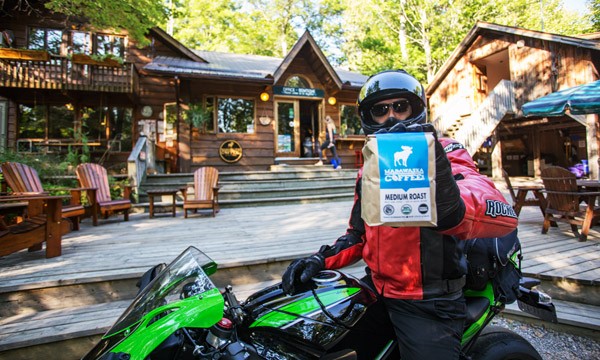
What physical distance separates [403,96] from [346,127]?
35.4ft

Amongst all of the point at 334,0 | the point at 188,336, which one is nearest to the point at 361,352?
the point at 188,336

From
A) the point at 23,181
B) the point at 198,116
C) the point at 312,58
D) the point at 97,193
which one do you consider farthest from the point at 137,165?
the point at 312,58

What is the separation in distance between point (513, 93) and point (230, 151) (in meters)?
10.9

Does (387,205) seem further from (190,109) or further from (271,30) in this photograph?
(271,30)

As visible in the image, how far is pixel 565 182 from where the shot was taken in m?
3.88

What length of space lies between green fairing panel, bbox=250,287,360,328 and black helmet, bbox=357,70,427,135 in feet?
2.44

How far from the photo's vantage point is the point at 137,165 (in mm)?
6910

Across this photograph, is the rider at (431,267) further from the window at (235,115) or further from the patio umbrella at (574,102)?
the window at (235,115)

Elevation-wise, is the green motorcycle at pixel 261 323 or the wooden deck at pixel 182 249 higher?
the green motorcycle at pixel 261 323

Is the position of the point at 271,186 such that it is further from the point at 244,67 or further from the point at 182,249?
the point at 244,67

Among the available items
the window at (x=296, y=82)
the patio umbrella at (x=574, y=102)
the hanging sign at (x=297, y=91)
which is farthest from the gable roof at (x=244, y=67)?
the patio umbrella at (x=574, y=102)

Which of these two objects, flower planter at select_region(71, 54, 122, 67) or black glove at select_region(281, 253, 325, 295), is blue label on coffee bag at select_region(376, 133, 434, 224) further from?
flower planter at select_region(71, 54, 122, 67)

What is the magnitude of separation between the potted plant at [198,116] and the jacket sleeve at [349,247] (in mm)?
8961

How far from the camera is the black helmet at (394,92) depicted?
1.38m
